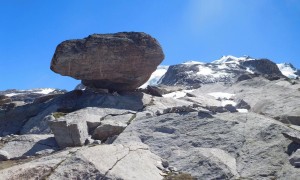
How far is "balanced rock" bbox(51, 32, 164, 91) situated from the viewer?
42.2m

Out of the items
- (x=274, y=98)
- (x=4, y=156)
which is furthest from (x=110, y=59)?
(x=4, y=156)

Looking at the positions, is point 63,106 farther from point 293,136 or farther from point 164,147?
point 293,136

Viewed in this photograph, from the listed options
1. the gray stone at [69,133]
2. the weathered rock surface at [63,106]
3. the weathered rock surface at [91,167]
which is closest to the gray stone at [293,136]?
the weathered rock surface at [91,167]

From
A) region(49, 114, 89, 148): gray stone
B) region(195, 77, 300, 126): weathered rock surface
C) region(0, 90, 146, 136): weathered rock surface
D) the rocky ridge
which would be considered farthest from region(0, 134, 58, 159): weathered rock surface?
region(195, 77, 300, 126): weathered rock surface

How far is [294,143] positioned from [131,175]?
831cm

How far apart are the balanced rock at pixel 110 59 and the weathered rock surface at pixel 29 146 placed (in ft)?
51.0

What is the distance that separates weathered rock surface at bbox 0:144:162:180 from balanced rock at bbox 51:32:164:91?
82.0 feet

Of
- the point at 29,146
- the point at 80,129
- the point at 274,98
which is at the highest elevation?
the point at 274,98

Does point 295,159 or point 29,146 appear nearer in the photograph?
point 295,159

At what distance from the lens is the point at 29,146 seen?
86.6 ft

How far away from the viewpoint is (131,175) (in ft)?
53.3

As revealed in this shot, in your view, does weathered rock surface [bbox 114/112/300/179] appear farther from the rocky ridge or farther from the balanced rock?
the balanced rock

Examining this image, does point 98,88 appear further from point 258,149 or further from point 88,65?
point 258,149

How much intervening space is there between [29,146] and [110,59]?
18718 millimetres
